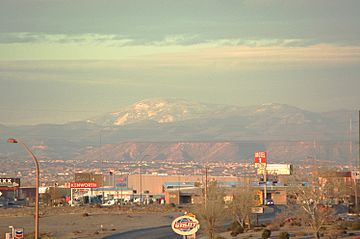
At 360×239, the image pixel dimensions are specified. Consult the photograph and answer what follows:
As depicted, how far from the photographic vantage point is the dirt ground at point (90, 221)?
87.6m

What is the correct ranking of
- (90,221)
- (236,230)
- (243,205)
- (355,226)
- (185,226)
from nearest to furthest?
(185,226) → (236,230) → (355,226) → (243,205) → (90,221)

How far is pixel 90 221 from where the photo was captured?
349 feet

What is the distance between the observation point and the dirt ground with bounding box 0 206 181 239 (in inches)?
3447

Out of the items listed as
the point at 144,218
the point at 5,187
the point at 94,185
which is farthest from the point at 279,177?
the point at 144,218

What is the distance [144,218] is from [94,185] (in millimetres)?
53827

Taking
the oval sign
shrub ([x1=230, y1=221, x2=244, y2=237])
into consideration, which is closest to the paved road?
shrub ([x1=230, y1=221, x2=244, y2=237])

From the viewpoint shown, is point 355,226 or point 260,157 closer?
point 355,226

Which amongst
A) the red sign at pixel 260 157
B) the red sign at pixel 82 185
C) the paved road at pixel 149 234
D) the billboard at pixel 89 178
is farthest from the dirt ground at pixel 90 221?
the red sign at pixel 260 157

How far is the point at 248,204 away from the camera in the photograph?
8362cm

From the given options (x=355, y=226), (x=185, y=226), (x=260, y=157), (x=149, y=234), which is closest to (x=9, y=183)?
(x=260, y=157)

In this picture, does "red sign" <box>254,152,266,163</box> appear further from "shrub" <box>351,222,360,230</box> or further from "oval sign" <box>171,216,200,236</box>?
"oval sign" <box>171,216,200,236</box>

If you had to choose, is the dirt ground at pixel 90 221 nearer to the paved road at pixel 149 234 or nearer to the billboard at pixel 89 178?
the paved road at pixel 149 234

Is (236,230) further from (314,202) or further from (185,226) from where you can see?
(185,226)

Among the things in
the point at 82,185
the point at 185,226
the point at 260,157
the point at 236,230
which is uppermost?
the point at 260,157
